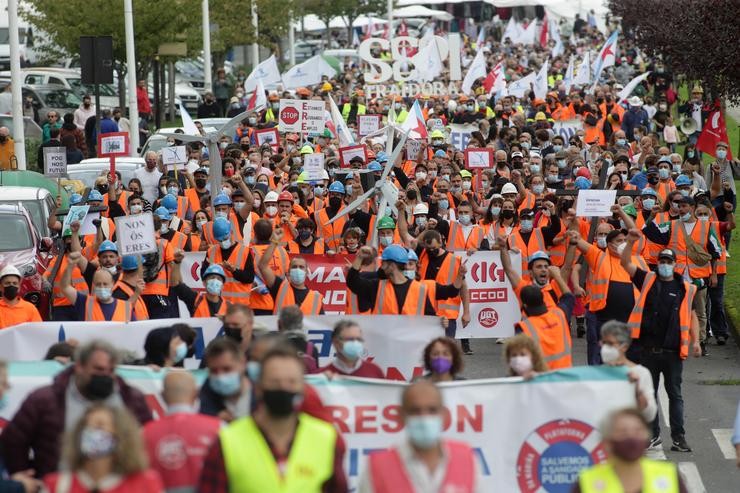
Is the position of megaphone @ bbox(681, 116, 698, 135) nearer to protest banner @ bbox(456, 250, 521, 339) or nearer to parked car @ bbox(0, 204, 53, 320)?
protest banner @ bbox(456, 250, 521, 339)

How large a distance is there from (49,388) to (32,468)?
409 mm

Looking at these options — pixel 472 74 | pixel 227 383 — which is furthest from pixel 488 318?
pixel 472 74

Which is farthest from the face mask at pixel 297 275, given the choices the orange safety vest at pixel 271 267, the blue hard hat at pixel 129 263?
A: the blue hard hat at pixel 129 263

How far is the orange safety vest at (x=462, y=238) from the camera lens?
1820 centimetres

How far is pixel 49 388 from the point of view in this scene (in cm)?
828

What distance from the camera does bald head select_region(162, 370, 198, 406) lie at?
305 inches

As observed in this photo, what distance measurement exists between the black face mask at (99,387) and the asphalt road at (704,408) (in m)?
5.28

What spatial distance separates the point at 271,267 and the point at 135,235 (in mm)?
1271

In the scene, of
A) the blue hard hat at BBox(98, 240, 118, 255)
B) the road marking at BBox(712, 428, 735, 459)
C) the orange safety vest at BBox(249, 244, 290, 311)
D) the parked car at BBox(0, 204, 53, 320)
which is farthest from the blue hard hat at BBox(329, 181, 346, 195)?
the road marking at BBox(712, 428, 735, 459)

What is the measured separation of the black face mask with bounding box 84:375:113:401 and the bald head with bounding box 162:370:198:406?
1.09 ft

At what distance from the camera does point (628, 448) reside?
699 centimetres

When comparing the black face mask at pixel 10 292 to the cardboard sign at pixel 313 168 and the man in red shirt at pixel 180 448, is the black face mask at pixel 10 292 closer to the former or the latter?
the man in red shirt at pixel 180 448

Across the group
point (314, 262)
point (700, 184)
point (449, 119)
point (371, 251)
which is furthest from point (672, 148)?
point (371, 251)

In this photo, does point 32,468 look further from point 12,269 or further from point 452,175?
point 452,175
